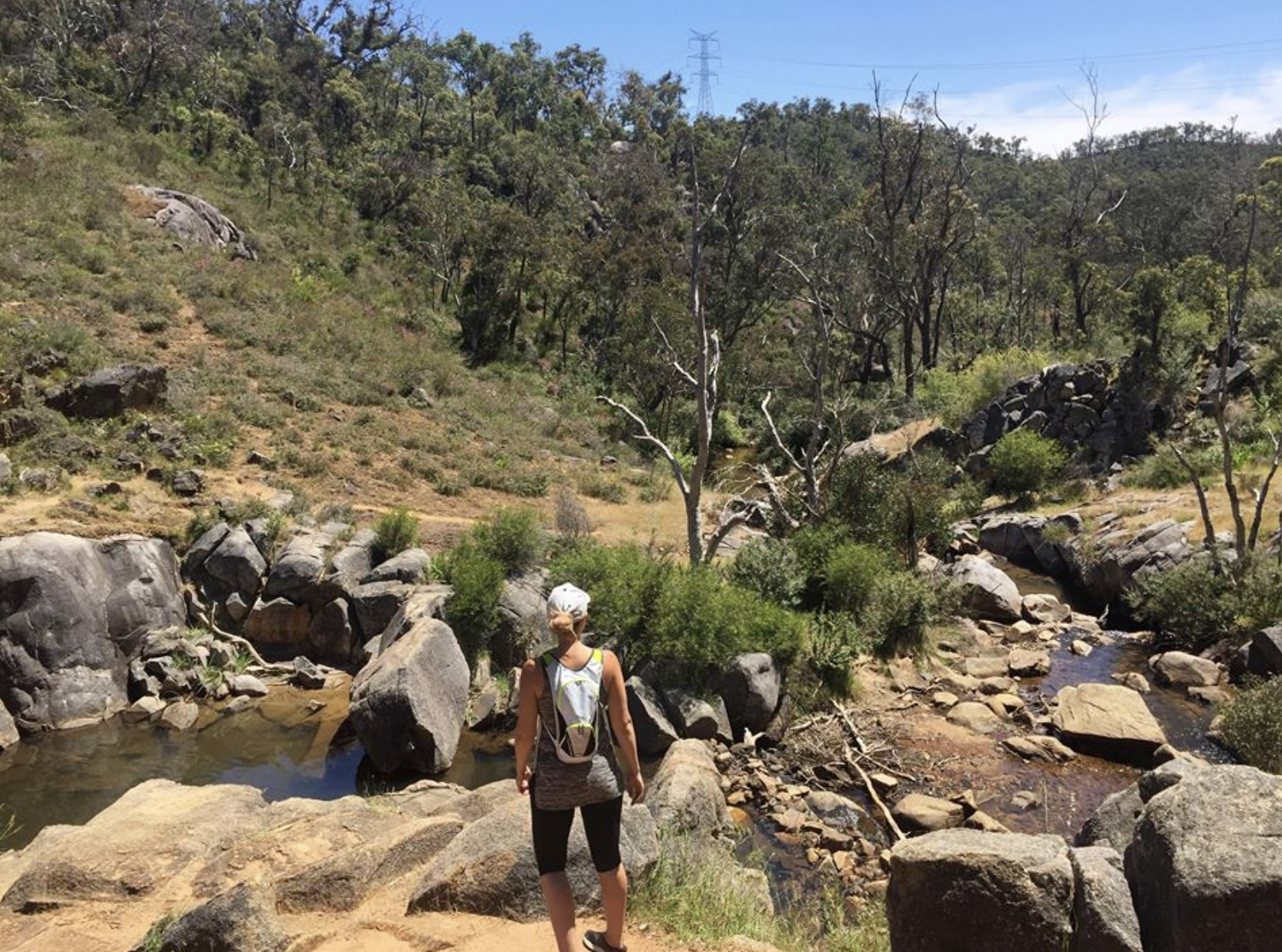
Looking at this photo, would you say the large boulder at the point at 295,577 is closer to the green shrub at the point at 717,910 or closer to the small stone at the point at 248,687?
the small stone at the point at 248,687

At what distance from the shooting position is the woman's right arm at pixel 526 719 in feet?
14.0

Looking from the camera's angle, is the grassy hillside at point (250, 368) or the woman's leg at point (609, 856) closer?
the woman's leg at point (609, 856)

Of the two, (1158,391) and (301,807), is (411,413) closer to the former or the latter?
(301,807)

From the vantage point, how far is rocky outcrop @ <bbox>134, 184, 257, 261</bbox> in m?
30.5

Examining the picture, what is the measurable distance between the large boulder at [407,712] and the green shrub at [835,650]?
545 centimetres

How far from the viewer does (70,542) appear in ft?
40.6

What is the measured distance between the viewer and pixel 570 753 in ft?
13.7

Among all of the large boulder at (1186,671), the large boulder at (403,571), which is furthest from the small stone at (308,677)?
the large boulder at (1186,671)

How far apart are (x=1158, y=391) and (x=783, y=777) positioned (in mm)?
21168

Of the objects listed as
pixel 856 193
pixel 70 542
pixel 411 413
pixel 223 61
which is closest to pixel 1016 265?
pixel 856 193

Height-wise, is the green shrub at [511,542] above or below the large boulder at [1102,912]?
above

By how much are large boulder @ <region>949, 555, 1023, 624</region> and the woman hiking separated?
13.8 m

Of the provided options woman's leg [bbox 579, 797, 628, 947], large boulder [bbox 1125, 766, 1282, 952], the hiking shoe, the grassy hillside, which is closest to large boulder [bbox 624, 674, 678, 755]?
the hiking shoe

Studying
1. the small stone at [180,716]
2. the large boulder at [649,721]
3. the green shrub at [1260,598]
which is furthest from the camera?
the green shrub at [1260,598]
